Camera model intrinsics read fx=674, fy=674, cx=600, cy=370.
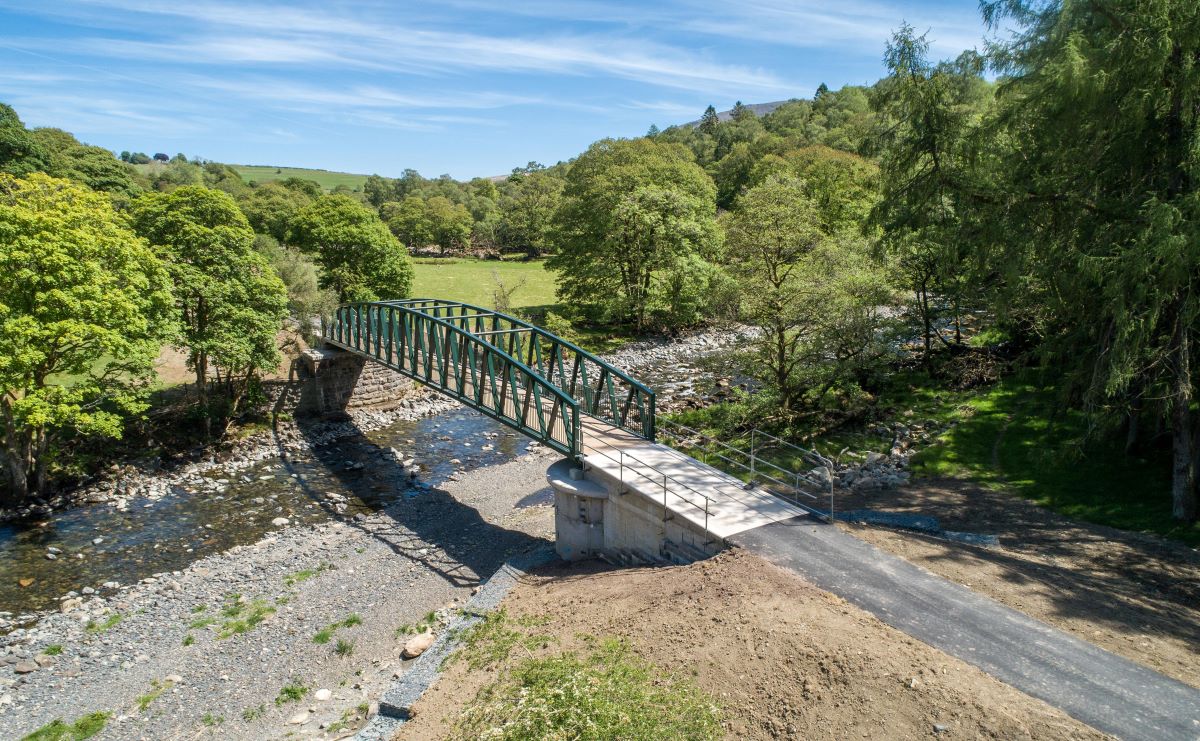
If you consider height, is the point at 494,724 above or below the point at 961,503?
below

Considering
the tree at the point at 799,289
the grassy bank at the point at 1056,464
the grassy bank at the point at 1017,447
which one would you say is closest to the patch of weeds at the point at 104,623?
the grassy bank at the point at 1017,447

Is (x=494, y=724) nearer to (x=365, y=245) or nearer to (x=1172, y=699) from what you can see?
(x=1172, y=699)

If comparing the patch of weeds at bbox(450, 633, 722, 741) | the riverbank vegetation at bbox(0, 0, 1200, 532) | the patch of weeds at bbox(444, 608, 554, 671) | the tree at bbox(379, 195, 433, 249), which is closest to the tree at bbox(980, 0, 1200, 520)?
the riverbank vegetation at bbox(0, 0, 1200, 532)

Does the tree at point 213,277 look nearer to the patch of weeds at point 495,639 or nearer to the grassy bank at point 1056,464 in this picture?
the patch of weeds at point 495,639

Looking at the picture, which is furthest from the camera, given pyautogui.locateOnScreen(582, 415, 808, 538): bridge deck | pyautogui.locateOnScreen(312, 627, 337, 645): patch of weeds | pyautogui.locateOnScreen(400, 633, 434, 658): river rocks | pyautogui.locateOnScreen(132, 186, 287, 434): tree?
pyautogui.locateOnScreen(132, 186, 287, 434): tree

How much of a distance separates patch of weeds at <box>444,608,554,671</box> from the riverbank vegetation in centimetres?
1273

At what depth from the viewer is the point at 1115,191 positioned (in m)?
15.5

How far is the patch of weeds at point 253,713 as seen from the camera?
13.2 m

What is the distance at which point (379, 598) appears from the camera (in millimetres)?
17438

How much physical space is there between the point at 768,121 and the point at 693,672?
128 meters

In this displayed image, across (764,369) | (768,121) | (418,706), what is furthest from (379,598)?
(768,121)

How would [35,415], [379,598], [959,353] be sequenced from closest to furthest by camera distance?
1. [379,598]
2. [35,415]
3. [959,353]

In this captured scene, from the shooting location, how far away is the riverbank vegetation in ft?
46.4

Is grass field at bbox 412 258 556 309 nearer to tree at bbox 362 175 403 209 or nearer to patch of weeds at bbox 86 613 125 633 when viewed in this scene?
patch of weeds at bbox 86 613 125 633
